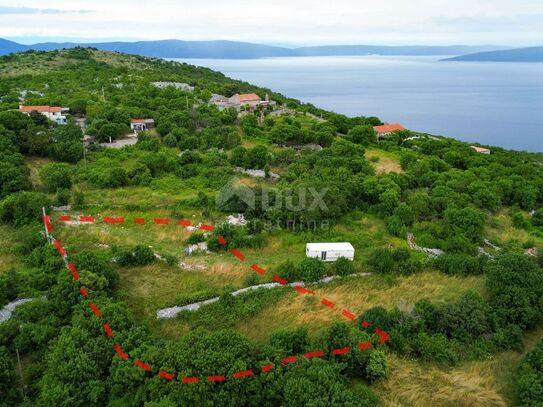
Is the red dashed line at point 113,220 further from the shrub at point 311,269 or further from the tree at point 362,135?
the tree at point 362,135

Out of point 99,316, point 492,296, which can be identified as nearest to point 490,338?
point 492,296

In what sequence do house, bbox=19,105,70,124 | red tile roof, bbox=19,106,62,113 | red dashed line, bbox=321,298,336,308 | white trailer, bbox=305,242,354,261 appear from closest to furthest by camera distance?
red dashed line, bbox=321,298,336,308 < white trailer, bbox=305,242,354,261 < red tile roof, bbox=19,106,62,113 < house, bbox=19,105,70,124

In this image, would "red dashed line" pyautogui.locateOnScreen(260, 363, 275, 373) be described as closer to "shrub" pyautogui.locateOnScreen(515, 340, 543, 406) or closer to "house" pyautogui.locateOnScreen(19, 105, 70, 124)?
"shrub" pyautogui.locateOnScreen(515, 340, 543, 406)

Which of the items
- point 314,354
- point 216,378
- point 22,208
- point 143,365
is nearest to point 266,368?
point 216,378

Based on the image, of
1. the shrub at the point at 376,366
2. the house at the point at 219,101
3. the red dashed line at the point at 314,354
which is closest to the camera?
the shrub at the point at 376,366

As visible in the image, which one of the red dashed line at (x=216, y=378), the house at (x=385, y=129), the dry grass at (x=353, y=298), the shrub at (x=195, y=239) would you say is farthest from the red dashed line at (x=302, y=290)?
the house at (x=385, y=129)

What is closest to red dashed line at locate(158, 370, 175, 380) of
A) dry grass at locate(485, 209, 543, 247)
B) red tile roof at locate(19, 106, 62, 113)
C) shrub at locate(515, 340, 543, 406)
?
shrub at locate(515, 340, 543, 406)
